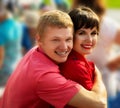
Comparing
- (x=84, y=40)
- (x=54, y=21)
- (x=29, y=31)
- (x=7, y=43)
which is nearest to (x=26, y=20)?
(x=29, y=31)

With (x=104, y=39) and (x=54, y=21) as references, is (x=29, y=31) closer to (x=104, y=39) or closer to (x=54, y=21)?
→ (x=104, y=39)

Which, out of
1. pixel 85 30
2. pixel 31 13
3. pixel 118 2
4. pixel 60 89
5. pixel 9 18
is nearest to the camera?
pixel 60 89

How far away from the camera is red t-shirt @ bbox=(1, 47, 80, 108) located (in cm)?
242

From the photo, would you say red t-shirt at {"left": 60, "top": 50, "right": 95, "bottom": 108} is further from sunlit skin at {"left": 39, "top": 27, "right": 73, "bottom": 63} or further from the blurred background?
the blurred background

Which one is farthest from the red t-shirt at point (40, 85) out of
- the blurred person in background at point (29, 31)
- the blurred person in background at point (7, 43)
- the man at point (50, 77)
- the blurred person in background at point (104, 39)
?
the blurred person in background at point (29, 31)

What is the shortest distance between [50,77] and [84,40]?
32cm

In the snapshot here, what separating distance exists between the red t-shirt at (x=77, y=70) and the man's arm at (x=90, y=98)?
48 millimetres

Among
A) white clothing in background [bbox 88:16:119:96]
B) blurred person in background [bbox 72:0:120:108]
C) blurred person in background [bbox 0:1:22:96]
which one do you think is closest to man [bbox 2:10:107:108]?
blurred person in background [bbox 72:0:120:108]

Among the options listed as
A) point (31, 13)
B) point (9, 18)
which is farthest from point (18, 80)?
point (31, 13)

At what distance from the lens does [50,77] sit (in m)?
2.41

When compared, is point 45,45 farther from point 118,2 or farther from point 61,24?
point 118,2

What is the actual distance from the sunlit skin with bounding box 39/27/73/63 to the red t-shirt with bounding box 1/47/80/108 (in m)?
0.04

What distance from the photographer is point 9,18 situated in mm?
4910

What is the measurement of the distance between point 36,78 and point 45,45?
186 millimetres
